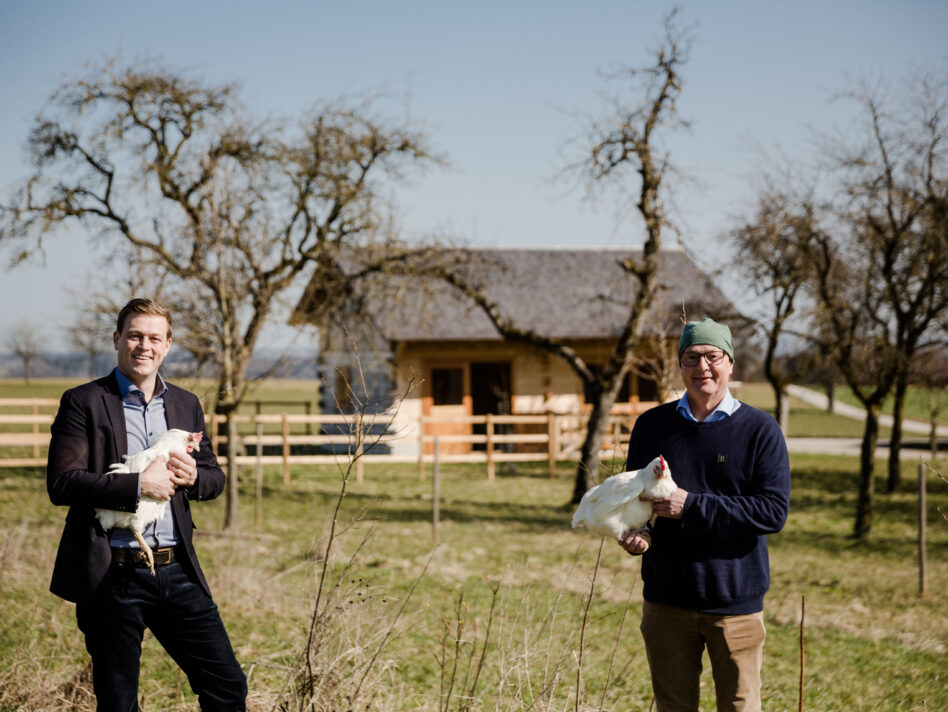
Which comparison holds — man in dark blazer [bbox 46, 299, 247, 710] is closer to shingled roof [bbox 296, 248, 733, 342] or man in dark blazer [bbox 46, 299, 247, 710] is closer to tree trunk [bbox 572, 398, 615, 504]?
tree trunk [bbox 572, 398, 615, 504]

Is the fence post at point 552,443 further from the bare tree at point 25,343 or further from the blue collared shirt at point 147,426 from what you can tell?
the bare tree at point 25,343

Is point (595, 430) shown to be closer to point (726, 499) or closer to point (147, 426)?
point (726, 499)

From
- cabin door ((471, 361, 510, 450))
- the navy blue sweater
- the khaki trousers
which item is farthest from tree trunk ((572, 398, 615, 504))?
the navy blue sweater

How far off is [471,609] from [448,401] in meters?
13.6

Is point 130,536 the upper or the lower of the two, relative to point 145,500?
lower

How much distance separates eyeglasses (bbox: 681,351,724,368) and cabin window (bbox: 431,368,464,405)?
17409 mm

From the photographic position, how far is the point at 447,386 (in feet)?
67.4

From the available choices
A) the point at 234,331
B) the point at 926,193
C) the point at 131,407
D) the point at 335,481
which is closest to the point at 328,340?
the point at 234,331

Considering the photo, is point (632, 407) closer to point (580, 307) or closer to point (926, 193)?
point (580, 307)

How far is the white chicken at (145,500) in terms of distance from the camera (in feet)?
8.89

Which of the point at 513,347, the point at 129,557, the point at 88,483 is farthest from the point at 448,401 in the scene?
the point at 88,483

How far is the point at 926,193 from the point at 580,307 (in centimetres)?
1101

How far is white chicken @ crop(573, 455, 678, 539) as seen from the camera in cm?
273

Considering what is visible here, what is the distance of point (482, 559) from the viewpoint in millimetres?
9359
